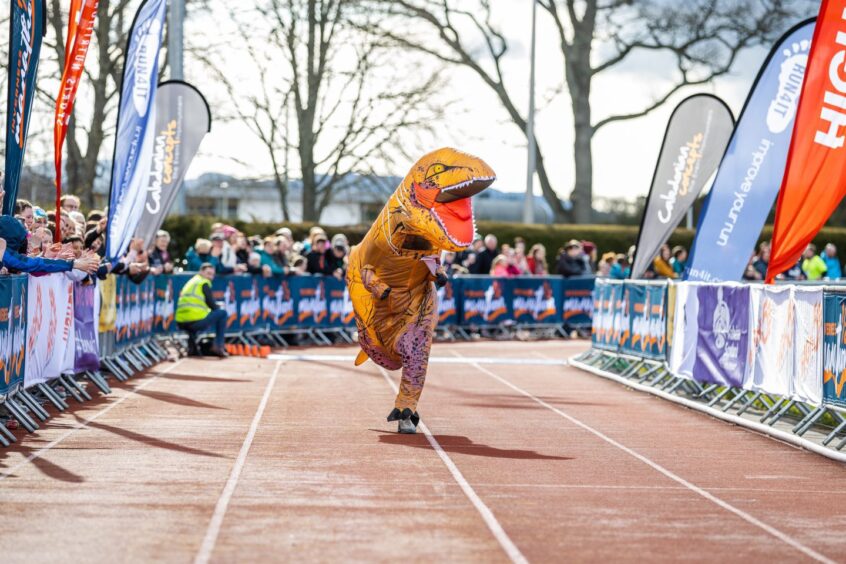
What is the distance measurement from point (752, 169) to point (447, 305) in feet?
40.3

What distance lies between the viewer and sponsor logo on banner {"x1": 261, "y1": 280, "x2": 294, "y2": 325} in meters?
23.2

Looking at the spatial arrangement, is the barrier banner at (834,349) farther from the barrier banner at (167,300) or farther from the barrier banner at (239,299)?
the barrier banner at (239,299)

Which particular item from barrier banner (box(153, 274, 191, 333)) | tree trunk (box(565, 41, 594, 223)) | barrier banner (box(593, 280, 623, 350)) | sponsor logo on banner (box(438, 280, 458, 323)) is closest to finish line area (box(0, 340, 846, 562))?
barrier banner (box(593, 280, 623, 350))

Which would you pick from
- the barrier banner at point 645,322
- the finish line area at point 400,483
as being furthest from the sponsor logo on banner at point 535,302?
the finish line area at point 400,483

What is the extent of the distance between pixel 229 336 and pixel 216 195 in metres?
25.2

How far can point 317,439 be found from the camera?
36.2ft

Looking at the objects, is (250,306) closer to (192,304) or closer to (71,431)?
(192,304)

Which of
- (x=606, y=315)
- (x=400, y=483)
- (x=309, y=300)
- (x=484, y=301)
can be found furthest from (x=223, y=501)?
(x=484, y=301)

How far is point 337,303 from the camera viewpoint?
83.5 feet

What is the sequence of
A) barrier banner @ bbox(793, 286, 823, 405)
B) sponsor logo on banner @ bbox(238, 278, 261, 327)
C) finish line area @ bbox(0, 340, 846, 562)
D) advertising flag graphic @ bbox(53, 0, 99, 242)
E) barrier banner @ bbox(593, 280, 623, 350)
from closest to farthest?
1. finish line area @ bbox(0, 340, 846, 562)
2. barrier banner @ bbox(793, 286, 823, 405)
3. advertising flag graphic @ bbox(53, 0, 99, 242)
4. barrier banner @ bbox(593, 280, 623, 350)
5. sponsor logo on banner @ bbox(238, 278, 261, 327)

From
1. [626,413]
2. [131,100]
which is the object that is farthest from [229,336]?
[626,413]

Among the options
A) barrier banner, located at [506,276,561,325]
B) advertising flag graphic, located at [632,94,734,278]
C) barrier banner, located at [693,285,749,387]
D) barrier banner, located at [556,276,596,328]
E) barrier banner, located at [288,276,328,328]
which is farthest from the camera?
barrier banner, located at [556,276,596,328]

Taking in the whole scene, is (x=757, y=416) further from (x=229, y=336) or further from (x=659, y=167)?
(x=229, y=336)

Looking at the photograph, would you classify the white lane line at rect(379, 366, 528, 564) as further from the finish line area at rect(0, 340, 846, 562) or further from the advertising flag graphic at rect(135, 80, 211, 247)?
the advertising flag graphic at rect(135, 80, 211, 247)
